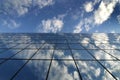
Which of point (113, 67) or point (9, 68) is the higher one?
point (113, 67)

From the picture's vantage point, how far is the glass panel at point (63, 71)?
18.8 ft

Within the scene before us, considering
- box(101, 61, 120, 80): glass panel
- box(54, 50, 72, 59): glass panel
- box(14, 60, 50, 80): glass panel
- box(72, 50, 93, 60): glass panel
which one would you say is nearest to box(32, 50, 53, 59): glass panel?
Answer: box(54, 50, 72, 59): glass panel

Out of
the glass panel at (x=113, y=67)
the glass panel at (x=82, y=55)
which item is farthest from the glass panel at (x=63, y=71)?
the glass panel at (x=113, y=67)

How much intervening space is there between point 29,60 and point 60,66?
1.85 meters

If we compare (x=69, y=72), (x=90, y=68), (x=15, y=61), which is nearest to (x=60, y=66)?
(x=69, y=72)

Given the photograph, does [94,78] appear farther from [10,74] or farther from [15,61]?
[15,61]

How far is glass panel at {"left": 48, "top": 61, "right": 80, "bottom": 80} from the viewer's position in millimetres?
5743

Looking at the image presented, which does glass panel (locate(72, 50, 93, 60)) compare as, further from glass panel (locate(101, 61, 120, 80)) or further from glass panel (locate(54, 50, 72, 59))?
glass panel (locate(101, 61, 120, 80))

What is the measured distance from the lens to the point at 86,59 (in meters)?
7.86

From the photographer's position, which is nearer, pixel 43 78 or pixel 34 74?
pixel 43 78

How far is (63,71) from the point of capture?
6.37 metres

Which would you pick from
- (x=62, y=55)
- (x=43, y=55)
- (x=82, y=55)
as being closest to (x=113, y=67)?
(x=82, y=55)

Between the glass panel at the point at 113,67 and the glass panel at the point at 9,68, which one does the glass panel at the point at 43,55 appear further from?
the glass panel at the point at 113,67

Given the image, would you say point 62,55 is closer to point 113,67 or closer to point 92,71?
point 92,71
